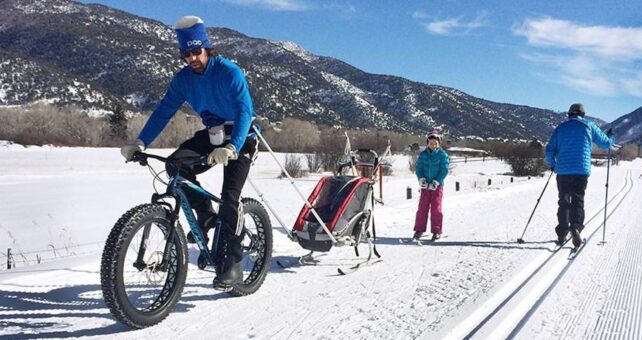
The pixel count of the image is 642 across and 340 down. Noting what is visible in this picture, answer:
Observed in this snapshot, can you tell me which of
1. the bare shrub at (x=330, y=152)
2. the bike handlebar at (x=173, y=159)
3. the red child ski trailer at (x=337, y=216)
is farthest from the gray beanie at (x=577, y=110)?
the bare shrub at (x=330, y=152)

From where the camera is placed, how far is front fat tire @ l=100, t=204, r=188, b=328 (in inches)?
119

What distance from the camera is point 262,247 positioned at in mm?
4445

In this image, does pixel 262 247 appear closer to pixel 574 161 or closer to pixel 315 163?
pixel 574 161

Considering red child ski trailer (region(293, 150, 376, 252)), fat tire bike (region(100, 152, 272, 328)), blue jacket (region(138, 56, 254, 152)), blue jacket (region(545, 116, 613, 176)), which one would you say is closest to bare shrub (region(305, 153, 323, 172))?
blue jacket (region(545, 116, 613, 176))

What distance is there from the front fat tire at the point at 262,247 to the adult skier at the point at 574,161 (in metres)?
4.14

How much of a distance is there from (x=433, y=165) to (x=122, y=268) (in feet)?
17.7

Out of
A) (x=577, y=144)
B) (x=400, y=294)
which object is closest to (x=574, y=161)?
(x=577, y=144)

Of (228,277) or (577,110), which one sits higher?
(577,110)

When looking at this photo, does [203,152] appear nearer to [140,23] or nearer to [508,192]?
[508,192]

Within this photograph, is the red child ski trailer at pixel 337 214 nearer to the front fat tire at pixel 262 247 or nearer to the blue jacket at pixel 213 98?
the front fat tire at pixel 262 247

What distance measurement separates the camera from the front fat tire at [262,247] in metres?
4.25

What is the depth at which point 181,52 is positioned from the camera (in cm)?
376

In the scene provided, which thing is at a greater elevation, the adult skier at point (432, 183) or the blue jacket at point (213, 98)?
the blue jacket at point (213, 98)

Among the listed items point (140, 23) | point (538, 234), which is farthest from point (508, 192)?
point (140, 23)
